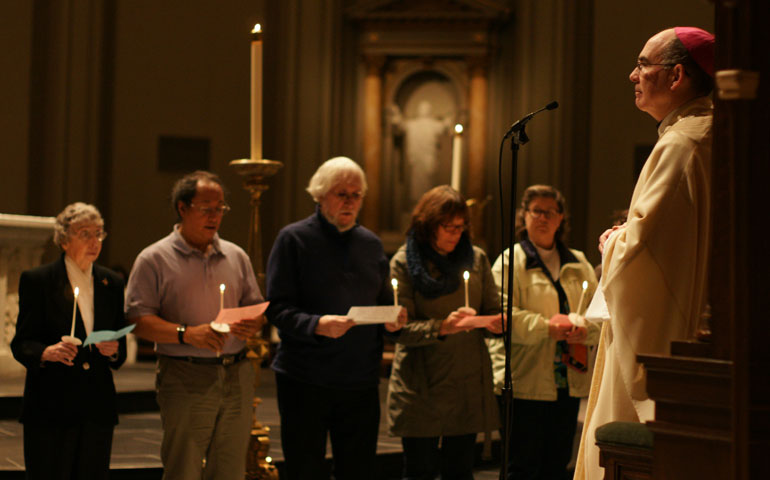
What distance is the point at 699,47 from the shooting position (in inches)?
102

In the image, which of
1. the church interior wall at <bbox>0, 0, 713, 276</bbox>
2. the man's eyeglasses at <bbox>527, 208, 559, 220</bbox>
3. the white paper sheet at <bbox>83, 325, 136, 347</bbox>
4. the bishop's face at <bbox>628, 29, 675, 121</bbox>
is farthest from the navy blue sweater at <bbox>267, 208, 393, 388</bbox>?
the church interior wall at <bbox>0, 0, 713, 276</bbox>

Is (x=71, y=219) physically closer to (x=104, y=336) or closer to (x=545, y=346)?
(x=104, y=336)

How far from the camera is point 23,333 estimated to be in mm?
3543

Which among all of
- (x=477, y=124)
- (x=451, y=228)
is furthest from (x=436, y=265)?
(x=477, y=124)

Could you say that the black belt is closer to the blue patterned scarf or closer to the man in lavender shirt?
the man in lavender shirt

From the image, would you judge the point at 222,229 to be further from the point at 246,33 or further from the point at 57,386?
the point at 57,386

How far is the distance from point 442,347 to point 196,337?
1.05 metres

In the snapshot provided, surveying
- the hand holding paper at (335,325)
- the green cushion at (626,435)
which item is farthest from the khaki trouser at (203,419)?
the green cushion at (626,435)

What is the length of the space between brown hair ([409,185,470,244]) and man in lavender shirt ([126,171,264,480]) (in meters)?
0.81

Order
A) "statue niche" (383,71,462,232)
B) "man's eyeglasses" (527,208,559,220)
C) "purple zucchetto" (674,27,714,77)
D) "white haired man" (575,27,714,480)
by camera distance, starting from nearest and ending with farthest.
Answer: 1. "white haired man" (575,27,714,480)
2. "purple zucchetto" (674,27,714,77)
3. "man's eyeglasses" (527,208,559,220)
4. "statue niche" (383,71,462,232)

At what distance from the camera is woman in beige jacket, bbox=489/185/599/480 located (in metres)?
4.17

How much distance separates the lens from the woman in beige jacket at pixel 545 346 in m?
4.17

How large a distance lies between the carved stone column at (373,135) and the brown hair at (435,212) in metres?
6.65

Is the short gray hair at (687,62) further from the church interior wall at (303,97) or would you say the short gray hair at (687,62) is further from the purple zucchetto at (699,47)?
the church interior wall at (303,97)
